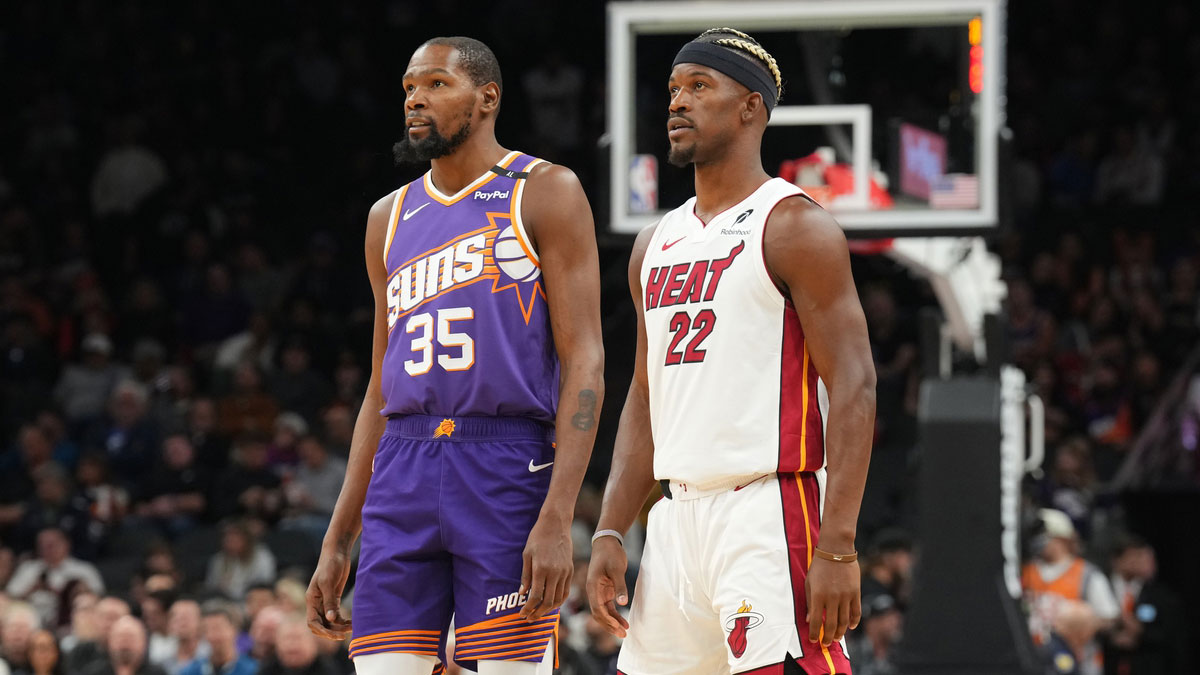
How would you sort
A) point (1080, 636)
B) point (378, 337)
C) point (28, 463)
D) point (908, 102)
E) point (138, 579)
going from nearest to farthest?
1. point (378, 337)
2. point (908, 102)
3. point (1080, 636)
4. point (138, 579)
5. point (28, 463)

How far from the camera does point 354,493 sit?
449 cm

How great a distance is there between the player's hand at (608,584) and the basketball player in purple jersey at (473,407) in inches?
6.4

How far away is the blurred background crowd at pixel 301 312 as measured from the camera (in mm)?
11898

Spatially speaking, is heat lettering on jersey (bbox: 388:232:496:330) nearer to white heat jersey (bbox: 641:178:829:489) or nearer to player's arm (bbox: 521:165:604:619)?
player's arm (bbox: 521:165:604:619)

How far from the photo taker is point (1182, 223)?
629 inches

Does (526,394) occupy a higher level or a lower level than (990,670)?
higher

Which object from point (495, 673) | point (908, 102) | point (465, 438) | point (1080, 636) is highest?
point (908, 102)

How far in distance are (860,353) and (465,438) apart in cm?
98

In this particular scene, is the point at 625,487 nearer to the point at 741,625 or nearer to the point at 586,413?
the point at 586,413

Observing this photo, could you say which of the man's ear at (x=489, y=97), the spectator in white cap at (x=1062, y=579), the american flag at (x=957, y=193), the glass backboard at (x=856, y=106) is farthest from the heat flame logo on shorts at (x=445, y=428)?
the spectator in white cap at (x=1062, y=579)

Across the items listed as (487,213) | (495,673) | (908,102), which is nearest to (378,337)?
(487,213)

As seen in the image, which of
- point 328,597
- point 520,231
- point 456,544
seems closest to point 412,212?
point 520,231

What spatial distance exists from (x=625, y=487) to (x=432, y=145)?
101 centimetres

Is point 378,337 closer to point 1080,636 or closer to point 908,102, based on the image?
point 908,102
